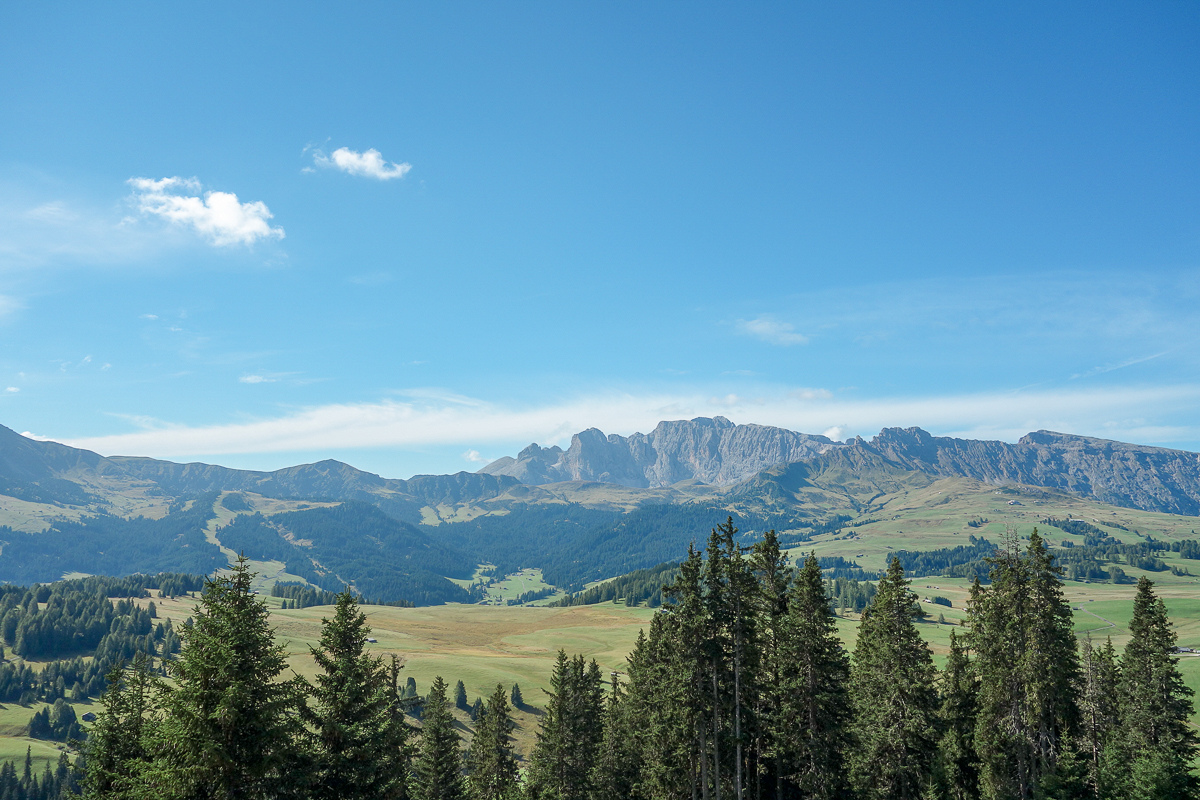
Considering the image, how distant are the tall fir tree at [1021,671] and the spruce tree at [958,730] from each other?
1778 mm

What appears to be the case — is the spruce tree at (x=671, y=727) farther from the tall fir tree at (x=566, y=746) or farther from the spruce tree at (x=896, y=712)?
the spruce tree at (x=896, y=712)

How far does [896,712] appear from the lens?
39.5 metres

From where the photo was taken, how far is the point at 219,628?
70.1 ft

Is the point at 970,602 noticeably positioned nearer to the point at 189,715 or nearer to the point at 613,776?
the point at 613,776

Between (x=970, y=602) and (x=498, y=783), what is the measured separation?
4062 centimetres

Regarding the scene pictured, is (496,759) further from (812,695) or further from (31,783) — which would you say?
(31,783)

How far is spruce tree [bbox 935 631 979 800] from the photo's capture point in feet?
139

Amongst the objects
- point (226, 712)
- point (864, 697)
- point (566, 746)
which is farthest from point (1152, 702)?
point (226, 712)

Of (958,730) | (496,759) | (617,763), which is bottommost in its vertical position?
(496,759)

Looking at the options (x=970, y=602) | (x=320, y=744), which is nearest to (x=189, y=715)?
(x=320, y=744)

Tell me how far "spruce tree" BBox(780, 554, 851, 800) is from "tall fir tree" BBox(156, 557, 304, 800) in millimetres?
29967

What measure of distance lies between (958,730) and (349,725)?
40.7 metres

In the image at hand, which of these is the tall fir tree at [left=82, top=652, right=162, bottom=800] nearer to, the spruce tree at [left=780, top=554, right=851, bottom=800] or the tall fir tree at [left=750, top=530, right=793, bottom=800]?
the tall fir tree at [left=750, top=530, right=793, bottom=800]

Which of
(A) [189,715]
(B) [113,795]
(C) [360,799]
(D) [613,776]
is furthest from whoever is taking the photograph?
Result: (D) [613,776]
